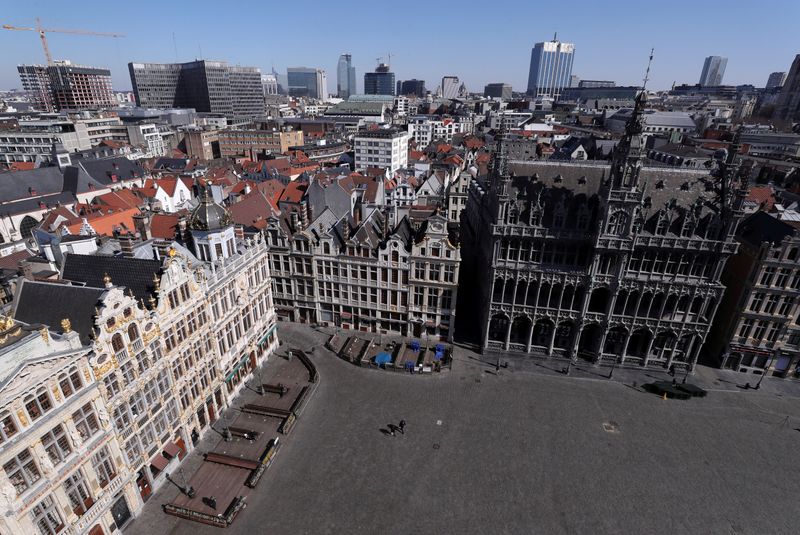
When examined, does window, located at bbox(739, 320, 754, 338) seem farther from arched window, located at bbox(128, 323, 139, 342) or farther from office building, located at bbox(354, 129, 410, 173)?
office building, located at bbox(354, 129, 410, 173)

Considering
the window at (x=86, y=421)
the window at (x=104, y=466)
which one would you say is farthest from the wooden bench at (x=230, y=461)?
the window at (x=86, y=421)

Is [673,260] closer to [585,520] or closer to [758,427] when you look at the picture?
[758,427]

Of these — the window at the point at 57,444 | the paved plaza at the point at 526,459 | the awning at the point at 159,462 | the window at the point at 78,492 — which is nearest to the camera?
the window at the point at 57,444

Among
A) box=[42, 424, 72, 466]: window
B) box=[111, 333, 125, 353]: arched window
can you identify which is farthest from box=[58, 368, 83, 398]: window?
box=[111, 333, 125, 353]: arched window

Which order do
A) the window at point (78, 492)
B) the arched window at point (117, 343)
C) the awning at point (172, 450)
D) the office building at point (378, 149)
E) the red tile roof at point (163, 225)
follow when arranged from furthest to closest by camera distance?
the office building at point (378, 149)
the red tile roof at point (163, 225)
the awning at point (172, 450)
the arched window at point (117, 343)
the window at point (78, 492)

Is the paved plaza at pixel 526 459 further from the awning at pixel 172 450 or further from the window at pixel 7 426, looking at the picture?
the window at pixel 7 426

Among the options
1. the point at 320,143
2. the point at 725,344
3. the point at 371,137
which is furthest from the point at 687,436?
the point at 320,143
